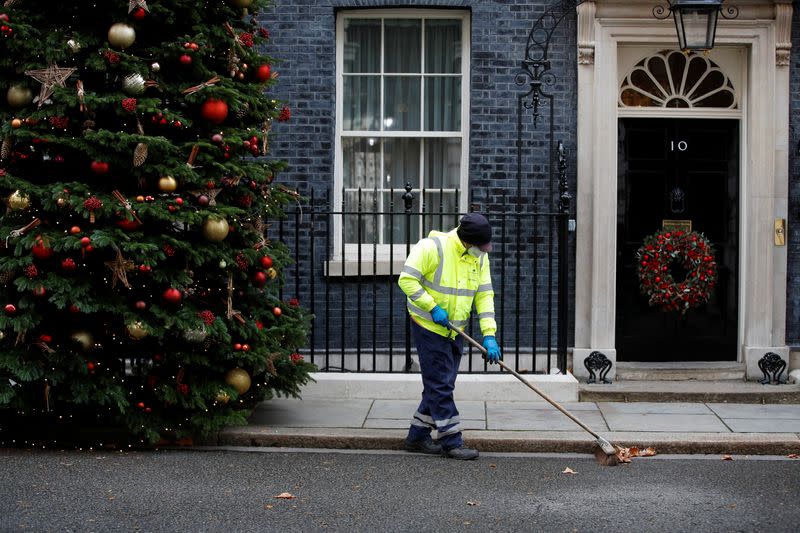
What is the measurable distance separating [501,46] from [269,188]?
10.3 feet

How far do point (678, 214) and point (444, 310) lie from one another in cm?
380

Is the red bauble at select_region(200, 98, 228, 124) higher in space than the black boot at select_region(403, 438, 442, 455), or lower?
higher

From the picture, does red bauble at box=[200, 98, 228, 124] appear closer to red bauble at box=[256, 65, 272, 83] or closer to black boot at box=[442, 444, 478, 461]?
red bauble at box=[256, 65, 272, 83]

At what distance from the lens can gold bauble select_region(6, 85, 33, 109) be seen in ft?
23.6

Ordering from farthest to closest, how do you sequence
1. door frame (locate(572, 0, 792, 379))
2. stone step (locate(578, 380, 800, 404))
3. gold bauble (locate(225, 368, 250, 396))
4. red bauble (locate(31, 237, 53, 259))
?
door frame (locate(572, 0, 792, 379)) → stone step (locate(578, 380, 800, 404)) → gold bauble (locate(225, 368, 250, 396)) → red bauble (locate(31, 237, 53, 259))

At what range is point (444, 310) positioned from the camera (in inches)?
284

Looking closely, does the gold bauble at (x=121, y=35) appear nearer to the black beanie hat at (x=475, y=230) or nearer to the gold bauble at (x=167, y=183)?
the gold bauble at (x=167, y=183)

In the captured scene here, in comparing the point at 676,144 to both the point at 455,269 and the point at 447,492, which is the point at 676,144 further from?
the point at 447,492

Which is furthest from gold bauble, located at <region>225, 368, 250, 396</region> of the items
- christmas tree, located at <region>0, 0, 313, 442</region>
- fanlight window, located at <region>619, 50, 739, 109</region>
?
fanlight window, located at <region>619, 50, 739, 109</region>

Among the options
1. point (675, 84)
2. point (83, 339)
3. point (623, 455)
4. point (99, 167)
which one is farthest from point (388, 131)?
point (623, 455)

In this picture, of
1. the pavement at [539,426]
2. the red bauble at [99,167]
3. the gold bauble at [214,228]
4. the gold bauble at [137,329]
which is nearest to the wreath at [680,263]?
the pavement at [539,426]

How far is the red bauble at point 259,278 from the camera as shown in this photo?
7762 mm

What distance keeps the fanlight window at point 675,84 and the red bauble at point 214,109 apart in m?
→ 4.29

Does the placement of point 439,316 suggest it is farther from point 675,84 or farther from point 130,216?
point 675,84
